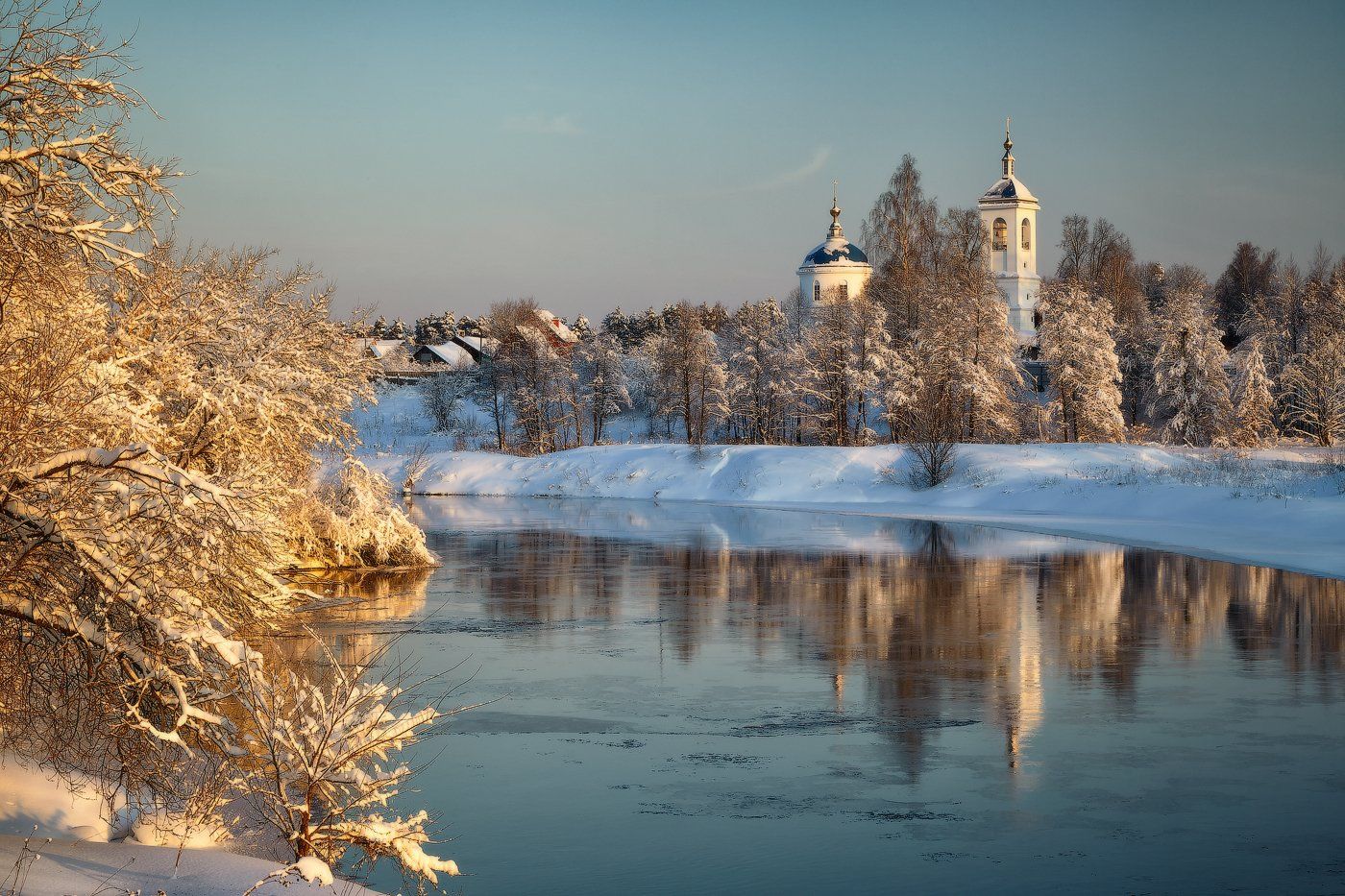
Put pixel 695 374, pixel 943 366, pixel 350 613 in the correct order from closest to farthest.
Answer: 1. pixel 350 613
2. pixel 943 366
3. pixel 695 374

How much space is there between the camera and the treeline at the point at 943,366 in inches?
2427

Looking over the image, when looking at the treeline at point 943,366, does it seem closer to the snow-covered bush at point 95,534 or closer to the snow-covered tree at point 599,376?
the snow-covered tree at point 599,376

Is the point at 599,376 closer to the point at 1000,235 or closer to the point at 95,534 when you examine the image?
the point at 1000,235

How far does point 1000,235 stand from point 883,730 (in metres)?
91.1

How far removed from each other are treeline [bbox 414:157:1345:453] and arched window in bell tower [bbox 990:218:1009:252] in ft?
21.0

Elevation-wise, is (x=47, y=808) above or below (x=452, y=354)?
below

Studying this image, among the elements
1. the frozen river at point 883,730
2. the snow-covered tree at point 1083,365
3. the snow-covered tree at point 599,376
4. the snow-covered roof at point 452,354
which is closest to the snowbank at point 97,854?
the frozen river at point 883,730

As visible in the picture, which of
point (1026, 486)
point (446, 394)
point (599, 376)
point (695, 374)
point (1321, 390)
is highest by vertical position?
point (599, 376)

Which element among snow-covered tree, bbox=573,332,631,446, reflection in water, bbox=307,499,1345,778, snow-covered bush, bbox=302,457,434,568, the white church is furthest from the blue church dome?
snow-covered bush, bbox=302,457,434,568

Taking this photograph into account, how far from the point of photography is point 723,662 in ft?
61.6

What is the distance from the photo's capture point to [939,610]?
23562 mm

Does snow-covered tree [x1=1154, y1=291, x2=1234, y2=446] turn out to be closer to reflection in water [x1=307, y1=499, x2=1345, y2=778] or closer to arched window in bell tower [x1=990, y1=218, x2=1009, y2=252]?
reflection in water [x1=307, y1=499, x2=1345, y2=778]

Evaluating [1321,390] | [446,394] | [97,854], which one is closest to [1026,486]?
[1321,390]

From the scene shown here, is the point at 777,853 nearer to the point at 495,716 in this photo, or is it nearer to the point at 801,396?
the point at 495,716
